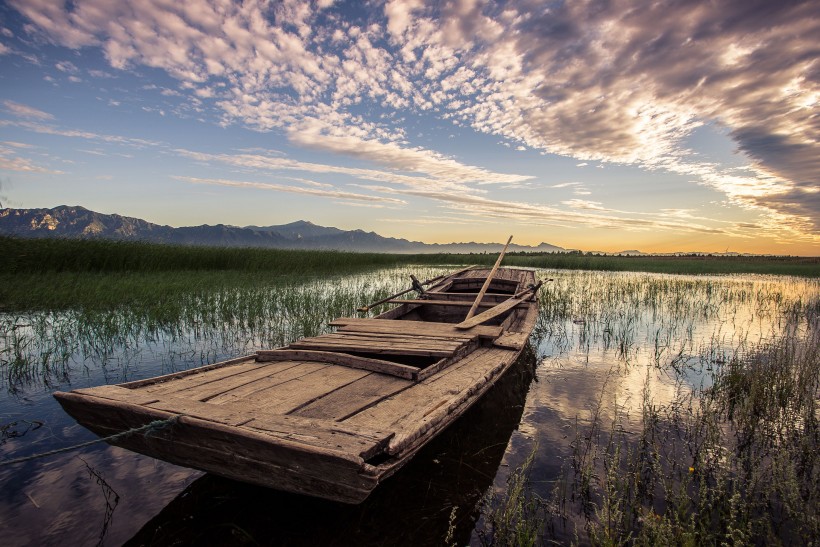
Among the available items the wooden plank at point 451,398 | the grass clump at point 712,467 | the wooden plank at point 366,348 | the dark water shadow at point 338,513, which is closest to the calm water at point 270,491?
the dark water shadow at point 338,513

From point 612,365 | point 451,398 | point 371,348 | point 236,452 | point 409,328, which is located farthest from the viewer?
point 612,365

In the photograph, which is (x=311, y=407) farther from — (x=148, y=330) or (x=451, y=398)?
(x=148, y=330)

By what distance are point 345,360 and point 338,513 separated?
4.38 ft

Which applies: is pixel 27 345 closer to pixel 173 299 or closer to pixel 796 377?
pixel 173 299

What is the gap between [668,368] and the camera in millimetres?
6492

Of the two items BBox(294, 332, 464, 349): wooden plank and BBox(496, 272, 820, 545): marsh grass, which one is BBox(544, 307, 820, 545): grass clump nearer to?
BBox(496, 272, 820, 545): marsh grass

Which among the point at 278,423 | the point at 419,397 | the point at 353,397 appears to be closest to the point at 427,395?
the point at 419,397

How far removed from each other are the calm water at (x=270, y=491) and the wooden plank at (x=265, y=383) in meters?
0.79

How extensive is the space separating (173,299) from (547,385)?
340 inches

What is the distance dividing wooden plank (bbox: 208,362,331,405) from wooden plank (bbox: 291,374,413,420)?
→ 1.50 ft

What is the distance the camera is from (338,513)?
2.88 metres

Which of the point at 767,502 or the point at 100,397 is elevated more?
the point at 100,397

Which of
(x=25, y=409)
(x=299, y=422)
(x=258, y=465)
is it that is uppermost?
(x=299, y=422)

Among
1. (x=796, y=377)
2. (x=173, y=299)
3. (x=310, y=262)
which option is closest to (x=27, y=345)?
(x=173, y=299)
